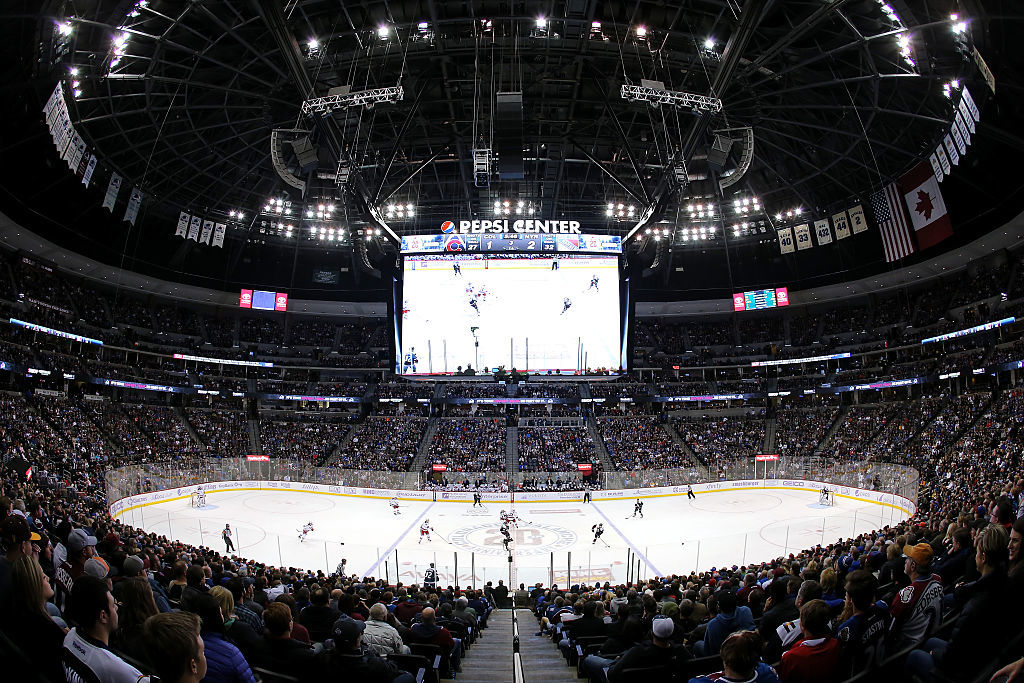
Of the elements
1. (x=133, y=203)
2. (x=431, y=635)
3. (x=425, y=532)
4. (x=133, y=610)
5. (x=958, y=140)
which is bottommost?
(x=425, y=532)

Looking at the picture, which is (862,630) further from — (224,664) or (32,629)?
(32,629)

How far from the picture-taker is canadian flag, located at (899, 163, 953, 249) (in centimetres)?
3272

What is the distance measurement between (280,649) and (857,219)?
4756 cm

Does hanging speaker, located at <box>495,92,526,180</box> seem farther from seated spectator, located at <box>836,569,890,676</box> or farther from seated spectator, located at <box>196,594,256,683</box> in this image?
seated spectator, located at <box>196,594,256,683</box>

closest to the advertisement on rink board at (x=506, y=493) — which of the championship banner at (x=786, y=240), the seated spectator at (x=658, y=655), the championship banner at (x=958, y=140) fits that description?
the championship banner at (x=958, y=140)

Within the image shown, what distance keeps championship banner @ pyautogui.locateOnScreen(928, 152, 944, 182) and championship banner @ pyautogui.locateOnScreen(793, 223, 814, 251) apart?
1323 cm

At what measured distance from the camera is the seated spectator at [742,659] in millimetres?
3160

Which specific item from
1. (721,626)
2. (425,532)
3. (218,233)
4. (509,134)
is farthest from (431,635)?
(218,233)

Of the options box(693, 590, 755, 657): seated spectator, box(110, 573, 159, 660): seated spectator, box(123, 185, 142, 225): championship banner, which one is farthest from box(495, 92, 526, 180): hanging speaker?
box(123, 185, 142, 225): championship banner

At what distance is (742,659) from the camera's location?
124 inches

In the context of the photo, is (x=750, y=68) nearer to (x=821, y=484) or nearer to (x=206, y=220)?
(x=821, y=484)

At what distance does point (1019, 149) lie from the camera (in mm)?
27172

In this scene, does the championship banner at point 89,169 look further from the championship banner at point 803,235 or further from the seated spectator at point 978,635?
the championship banner at point 803,235

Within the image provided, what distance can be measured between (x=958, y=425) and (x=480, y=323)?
29.0m
